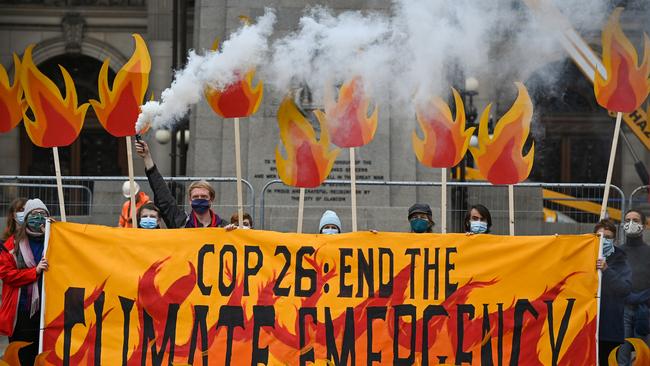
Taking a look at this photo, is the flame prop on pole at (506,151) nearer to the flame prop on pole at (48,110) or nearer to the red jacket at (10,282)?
the flame prop on pole at (48,110)

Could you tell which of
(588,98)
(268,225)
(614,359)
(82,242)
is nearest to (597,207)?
(268,225)

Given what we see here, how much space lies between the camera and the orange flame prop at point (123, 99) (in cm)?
896

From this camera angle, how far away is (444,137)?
9.38 m

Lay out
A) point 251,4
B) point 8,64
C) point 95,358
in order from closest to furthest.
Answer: point 95,358
point 251,4
point 8,64

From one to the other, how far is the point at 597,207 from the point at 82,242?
8.20 meters

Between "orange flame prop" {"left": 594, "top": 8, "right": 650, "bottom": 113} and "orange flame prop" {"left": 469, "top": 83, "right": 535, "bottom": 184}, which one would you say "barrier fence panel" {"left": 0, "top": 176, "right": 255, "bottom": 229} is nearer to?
"orange flame prop" {"left": 469, "top": 83, "right": 535, "bottom": 184}

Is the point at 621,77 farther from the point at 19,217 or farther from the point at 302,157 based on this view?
the point at 19,217

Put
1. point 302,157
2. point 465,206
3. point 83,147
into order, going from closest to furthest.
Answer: point 302,157 < point 465,206 < point 83,147

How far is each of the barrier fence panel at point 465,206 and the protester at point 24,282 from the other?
4.80m

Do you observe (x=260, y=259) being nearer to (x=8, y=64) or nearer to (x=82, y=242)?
(x=82, y=242)

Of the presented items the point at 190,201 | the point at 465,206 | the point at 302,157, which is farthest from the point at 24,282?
the point at 465,206

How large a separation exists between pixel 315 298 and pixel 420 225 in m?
1.20

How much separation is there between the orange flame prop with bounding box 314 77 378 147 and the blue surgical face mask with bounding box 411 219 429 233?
0.75 m

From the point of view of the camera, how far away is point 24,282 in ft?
28.3
